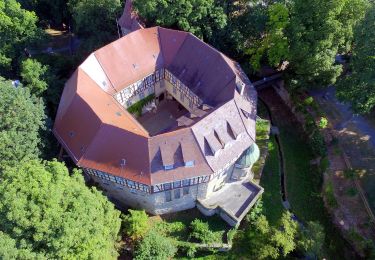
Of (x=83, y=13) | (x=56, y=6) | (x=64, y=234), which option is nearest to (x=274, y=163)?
(x=64, y=234)

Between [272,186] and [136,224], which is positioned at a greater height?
[136,224]

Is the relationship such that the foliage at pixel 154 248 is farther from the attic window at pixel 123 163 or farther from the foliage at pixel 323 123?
the foliage at pixel 323 123

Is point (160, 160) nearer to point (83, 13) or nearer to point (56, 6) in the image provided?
point (83, 13)

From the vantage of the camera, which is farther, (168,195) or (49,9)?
(49,9)

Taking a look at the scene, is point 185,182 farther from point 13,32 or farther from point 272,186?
point 13,32

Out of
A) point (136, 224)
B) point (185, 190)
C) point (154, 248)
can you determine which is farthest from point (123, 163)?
point (154, 248)

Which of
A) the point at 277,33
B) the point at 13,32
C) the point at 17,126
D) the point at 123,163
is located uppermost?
the point at 277,33

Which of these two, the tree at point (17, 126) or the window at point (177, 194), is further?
the window at point (177, 194)

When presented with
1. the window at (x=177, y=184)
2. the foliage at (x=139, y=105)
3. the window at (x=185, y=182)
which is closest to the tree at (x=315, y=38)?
the foliage at (x=139, y=105)
